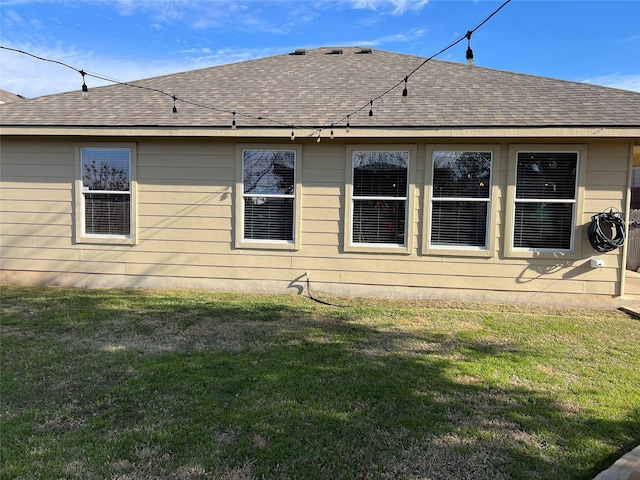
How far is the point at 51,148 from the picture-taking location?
277 inches

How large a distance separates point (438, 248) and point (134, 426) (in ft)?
16.7

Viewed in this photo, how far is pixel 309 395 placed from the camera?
3.13 m

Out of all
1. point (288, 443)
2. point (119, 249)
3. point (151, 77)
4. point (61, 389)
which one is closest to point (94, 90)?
point (151, 77)

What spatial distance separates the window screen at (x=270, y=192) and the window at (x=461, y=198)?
93.0 inches

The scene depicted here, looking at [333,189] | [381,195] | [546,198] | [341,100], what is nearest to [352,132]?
[333,189]

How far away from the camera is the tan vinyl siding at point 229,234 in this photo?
627 centimetres

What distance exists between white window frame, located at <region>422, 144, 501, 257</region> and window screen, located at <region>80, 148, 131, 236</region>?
507cm

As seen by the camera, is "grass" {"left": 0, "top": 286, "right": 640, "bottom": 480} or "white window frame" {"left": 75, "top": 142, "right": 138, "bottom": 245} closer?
"grass" {"left": 0, "top": 286, "right": 640, "bottom": 480}

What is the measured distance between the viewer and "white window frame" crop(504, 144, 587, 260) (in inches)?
241

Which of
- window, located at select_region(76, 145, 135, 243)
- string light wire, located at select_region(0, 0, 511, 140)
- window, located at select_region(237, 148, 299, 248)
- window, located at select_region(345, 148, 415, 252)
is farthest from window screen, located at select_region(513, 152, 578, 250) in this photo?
window, located at select_region(76, 145, 135, 243)

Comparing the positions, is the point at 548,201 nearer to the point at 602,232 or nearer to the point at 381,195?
the point at 602,232

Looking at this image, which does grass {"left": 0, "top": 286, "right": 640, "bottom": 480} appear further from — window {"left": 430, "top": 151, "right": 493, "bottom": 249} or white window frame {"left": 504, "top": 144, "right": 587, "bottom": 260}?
window {"left": 430, "top": 151, "right": 493, "bottom": 249}

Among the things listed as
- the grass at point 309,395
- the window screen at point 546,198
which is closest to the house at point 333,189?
the window screen at point 546,198

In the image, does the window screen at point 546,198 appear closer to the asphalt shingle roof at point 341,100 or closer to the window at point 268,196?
the asphalt shingle roof at point 341,100
